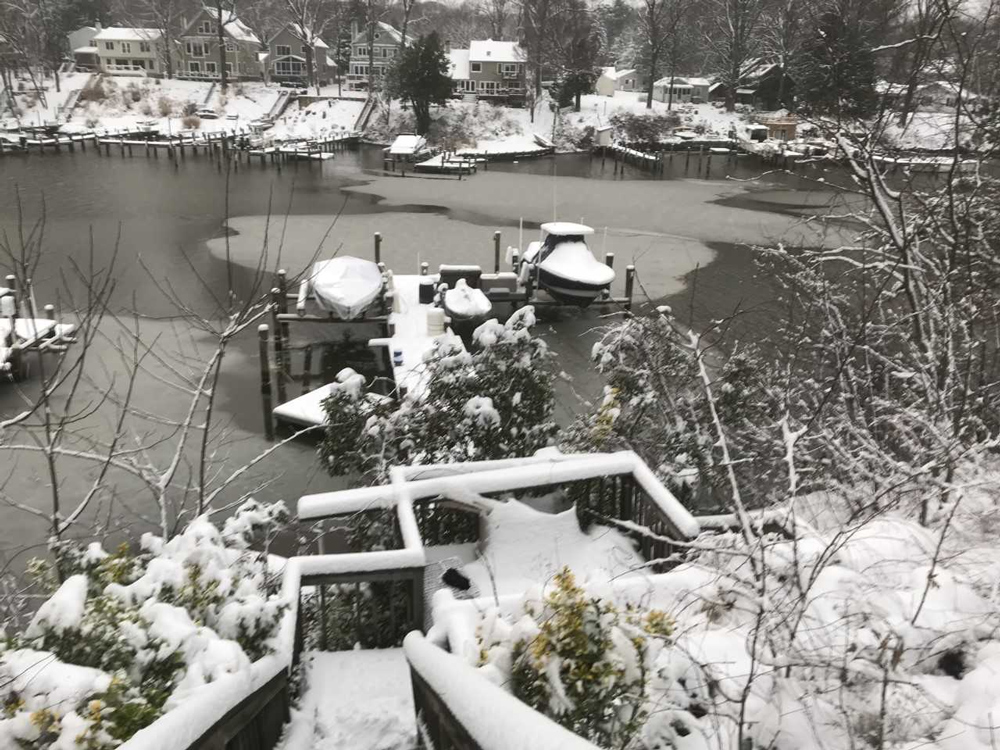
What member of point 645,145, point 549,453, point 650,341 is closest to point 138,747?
point 549,453

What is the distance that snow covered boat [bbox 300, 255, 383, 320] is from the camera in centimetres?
1622

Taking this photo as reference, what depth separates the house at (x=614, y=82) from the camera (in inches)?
2405

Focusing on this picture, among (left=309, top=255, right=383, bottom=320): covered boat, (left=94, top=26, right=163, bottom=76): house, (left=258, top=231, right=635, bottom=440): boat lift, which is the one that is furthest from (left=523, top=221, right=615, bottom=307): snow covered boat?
(left=94, top=26, right=163, bottom=76): house

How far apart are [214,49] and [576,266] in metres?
54.2

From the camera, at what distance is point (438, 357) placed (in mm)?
8453

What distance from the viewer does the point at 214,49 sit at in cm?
6119

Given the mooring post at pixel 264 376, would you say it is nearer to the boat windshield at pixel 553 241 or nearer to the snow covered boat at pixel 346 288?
the snow covered boat at pixel 346 288

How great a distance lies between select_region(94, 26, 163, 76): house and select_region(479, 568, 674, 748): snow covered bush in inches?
2655

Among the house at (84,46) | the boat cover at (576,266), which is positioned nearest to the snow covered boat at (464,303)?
the boat cover at (576,266)

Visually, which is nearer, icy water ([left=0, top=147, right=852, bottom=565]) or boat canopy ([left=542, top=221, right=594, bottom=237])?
icy water ([left=0, top=147, right=852, bottom=565])

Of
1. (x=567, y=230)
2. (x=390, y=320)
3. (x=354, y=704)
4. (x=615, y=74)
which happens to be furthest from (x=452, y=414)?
(x=615, y=74)

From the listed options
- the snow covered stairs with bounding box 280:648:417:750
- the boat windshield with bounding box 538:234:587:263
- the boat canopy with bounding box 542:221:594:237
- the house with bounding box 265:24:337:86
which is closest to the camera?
the snow covered stairs with bounding box 280:648:417:750

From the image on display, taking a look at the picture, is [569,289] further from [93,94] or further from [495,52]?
[93,94]

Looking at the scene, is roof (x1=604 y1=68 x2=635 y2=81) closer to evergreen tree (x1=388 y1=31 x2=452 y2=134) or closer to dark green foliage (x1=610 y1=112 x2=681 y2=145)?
dark green foliage (x1=610 y1=112 x2=681 y2=145)
